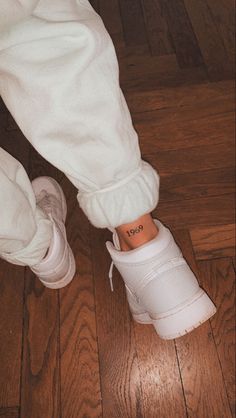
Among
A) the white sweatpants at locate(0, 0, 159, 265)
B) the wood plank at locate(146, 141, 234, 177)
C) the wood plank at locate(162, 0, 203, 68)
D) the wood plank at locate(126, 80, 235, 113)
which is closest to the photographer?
the white sweatpants at locate(0, 0, 159, 265)

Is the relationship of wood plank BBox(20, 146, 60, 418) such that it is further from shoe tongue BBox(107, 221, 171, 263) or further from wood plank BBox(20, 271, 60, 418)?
shoe tongue BBox(107, 221, 171, 263)

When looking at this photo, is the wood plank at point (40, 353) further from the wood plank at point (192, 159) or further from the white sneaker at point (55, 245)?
the wood plank at point (192, 159)

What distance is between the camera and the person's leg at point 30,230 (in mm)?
573

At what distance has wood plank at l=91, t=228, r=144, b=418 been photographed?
0.70m

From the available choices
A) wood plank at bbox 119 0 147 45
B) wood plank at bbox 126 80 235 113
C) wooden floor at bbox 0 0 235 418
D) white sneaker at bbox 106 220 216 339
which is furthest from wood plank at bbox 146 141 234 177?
wood plank at bbox 119 0 147 45

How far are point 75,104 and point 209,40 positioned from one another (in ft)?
3.05

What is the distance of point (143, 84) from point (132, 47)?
0.20m

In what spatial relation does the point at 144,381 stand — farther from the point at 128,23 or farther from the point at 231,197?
the point at 128,23

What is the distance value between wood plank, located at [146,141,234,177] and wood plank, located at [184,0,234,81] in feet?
0.88

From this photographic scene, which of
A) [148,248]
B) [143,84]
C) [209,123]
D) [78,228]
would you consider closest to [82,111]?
[148,248]

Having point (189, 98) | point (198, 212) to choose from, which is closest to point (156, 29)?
point (189, 98)

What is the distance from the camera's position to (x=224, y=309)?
2.48 ft

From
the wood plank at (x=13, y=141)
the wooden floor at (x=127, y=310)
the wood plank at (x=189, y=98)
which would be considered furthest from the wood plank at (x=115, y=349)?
the wood plank at (x=189, y=98)

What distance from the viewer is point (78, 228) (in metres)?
0.91
